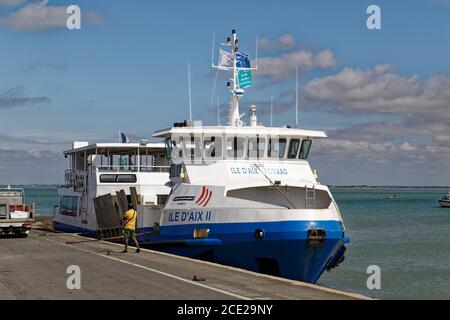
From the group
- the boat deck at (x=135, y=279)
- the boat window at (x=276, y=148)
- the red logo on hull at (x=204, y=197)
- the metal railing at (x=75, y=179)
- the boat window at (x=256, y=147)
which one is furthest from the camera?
the metal railing at (x=75, y=179)

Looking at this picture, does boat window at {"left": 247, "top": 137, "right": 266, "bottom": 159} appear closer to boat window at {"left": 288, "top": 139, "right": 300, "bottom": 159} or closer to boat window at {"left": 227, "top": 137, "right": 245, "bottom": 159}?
boat window at {"left": 227, "top": 137, "right": 245, "bottom": 159}

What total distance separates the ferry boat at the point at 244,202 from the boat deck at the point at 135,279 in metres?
1.36

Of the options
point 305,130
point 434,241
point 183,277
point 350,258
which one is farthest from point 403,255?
point 183,277

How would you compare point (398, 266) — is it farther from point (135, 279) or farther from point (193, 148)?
point (135, 279)

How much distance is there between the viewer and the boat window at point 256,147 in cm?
2447

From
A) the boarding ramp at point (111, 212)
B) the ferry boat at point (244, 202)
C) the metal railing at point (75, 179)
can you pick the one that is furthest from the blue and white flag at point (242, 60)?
the metal railing at point (75, 179)

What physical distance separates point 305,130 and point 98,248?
29.9 feet

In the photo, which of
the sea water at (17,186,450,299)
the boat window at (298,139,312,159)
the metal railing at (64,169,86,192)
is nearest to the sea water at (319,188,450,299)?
the sea water at (17,186,450,299)

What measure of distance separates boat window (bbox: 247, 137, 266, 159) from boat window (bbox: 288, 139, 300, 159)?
1005 mm

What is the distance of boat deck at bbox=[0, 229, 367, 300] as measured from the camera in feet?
47.4

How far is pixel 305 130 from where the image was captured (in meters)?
24.8

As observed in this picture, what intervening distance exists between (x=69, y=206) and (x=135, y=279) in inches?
995

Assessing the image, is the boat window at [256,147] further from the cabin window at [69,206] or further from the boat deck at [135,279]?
the cabin window at [69,206]

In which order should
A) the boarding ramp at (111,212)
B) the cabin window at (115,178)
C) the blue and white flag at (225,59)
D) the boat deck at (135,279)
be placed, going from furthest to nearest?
the cabin window at (115,178) < the boarding ramp at (111,212) < the blue and white flag at (225,59) < the boat deck at (135,279)
